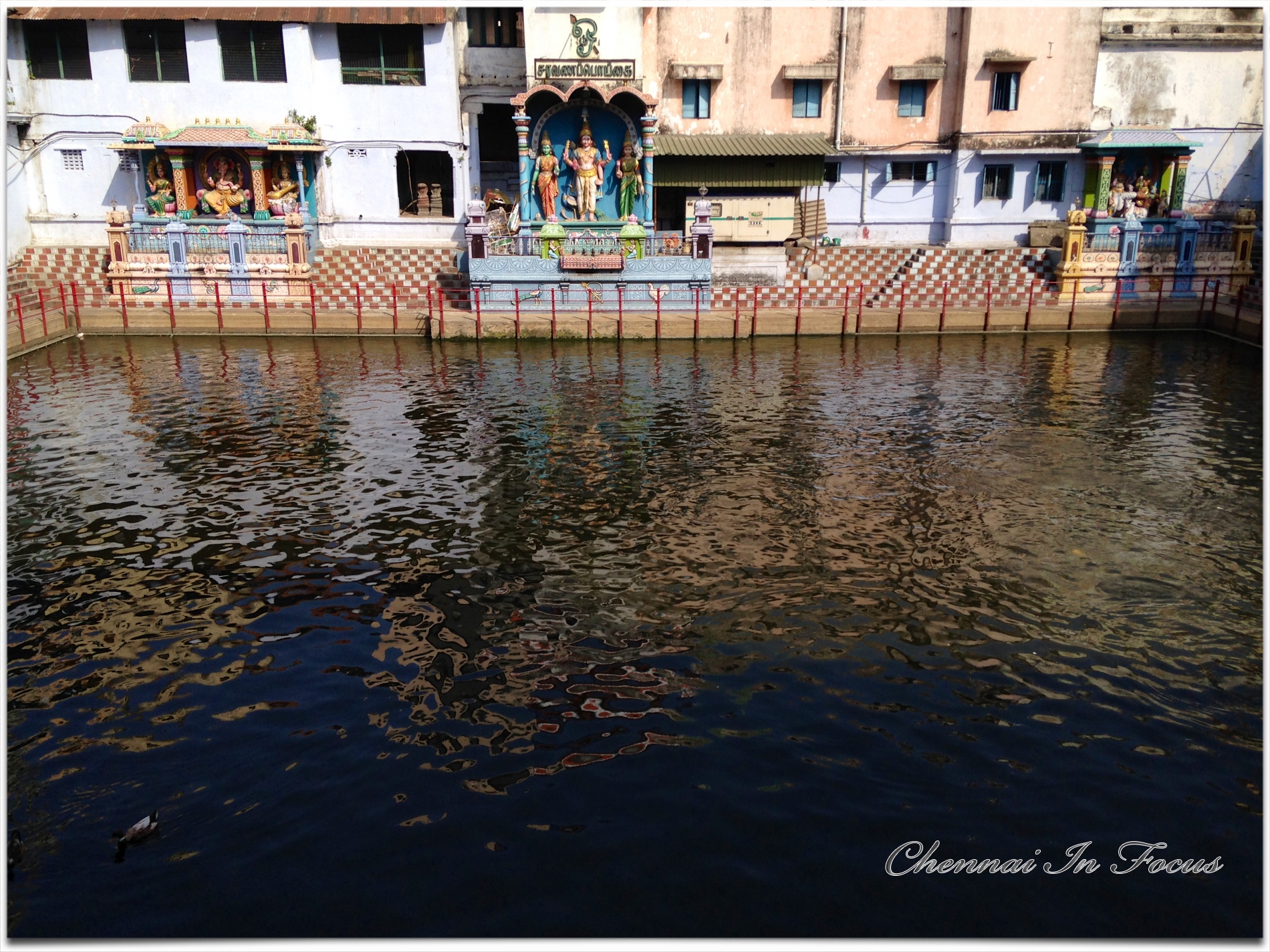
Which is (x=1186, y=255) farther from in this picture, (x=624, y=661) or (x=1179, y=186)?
(x=624, y=661)

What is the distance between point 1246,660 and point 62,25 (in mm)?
32705

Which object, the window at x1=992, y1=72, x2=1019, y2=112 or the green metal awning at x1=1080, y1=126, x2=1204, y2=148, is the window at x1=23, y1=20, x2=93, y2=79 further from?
the green metal awning at x1=1080, y1=126, x2=1204, y2=148

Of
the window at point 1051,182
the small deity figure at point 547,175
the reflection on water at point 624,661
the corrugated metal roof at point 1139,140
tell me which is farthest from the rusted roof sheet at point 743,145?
the reflection on water at point 624,661

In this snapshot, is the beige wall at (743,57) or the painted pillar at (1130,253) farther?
the beige wall at (743,57)

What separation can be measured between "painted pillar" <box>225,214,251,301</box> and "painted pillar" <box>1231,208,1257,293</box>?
92.2ft

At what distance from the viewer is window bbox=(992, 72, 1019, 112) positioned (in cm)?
3023

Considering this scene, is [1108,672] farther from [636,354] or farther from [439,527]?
[636,354]

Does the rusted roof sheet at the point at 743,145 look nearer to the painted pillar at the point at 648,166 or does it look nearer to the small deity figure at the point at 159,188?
the painted pillar at the point at 648,166

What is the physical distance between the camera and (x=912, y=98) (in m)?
31.2

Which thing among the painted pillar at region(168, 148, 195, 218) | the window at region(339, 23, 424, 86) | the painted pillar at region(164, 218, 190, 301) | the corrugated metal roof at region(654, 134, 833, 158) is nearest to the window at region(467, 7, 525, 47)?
the window at region(339, 23, 424, 86)

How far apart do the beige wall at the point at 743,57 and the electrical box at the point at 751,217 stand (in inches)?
104

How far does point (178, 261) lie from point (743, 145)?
56.0 ft

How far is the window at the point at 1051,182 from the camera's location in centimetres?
3092

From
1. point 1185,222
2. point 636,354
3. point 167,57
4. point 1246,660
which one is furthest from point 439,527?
point 1185,222
